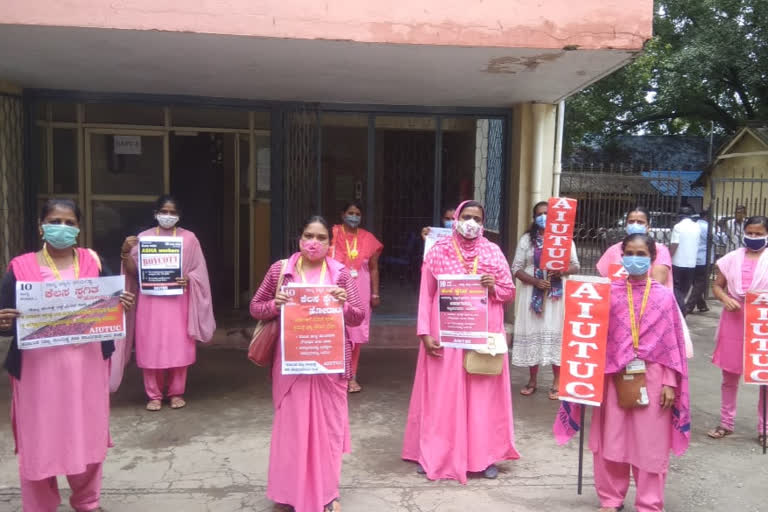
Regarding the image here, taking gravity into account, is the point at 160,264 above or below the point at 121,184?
below

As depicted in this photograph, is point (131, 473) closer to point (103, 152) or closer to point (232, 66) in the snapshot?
point (232, 66)

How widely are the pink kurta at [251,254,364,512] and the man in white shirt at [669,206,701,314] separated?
752 cm

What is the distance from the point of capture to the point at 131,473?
422cm

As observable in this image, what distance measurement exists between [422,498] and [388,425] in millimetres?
1345

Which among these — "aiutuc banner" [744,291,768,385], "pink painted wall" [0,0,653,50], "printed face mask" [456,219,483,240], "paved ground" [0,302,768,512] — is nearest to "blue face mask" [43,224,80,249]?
"paved ground" [0,302,768,512]

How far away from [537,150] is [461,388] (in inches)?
149

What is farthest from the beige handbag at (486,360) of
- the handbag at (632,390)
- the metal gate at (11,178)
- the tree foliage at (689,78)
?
the tree foliage at (689,78)

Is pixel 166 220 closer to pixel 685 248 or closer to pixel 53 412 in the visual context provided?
pixel 53 412

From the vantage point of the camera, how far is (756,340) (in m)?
4.71

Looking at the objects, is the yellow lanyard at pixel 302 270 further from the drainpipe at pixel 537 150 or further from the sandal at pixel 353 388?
the drainpipe at pixel 537 150

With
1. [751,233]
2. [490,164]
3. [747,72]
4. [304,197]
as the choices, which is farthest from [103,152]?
[747,72]

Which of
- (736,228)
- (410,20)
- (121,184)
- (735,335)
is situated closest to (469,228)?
(410,20)

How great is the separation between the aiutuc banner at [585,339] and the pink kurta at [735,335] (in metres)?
2.11

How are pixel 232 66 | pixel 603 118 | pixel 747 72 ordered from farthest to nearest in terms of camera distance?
pixel 603 118, pixel 747 72, pixel 232 66
